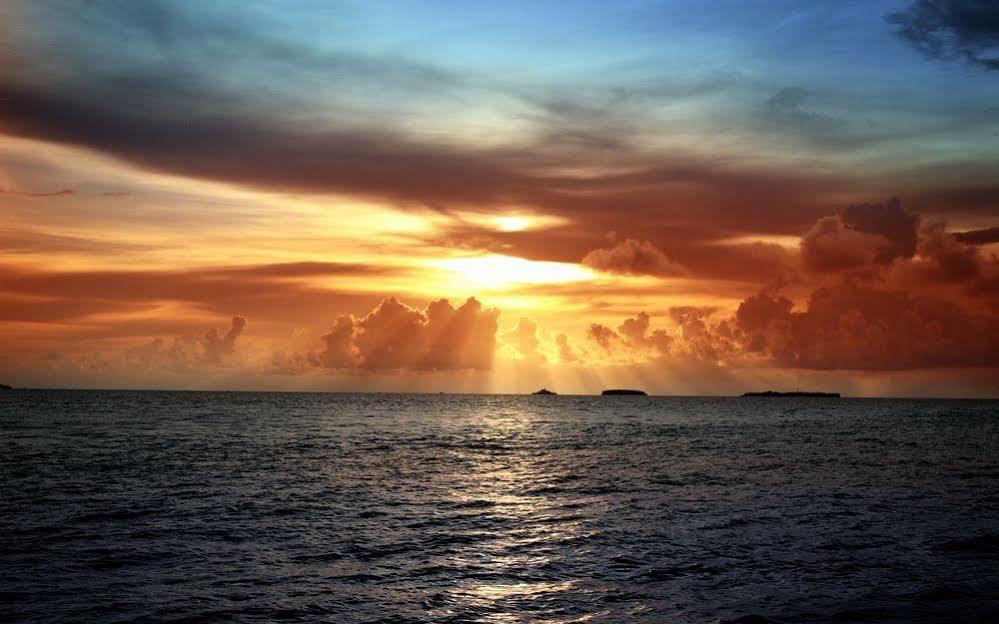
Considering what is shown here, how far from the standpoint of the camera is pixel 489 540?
3212 centimetres

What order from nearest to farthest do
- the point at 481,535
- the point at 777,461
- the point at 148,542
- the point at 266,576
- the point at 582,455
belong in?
the point at 266,576, the point at 148,542, the point at 481,535, the point at 777,461, the point at 582,455

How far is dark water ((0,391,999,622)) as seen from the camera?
2230 cm

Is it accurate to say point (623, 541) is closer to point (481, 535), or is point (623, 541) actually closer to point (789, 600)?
point (481, 535)

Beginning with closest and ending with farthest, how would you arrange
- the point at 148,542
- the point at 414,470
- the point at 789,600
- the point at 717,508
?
the point at 789,600 → the point at 148,542 → the point at 717,508 → the point at 414,470

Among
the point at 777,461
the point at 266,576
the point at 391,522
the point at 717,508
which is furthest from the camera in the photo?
the point at 777,461

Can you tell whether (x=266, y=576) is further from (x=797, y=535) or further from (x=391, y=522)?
(x=797, y=535)

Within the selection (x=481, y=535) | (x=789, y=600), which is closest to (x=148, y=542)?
(x=481, y=535)

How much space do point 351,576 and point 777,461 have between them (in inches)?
2195

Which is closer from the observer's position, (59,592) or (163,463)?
(59,592)

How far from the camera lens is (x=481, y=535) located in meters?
33.2

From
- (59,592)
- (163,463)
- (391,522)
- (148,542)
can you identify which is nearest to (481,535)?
(391,522)

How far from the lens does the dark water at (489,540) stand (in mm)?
22297

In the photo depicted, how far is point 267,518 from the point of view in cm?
3688

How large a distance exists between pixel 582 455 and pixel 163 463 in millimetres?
40017
